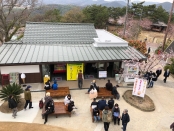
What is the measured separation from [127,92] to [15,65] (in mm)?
9819

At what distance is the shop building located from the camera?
1428 cm

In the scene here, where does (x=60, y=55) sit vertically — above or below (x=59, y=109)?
above

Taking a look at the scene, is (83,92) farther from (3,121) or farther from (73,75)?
(3,121)

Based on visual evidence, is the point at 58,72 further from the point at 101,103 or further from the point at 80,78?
the point at 101,103

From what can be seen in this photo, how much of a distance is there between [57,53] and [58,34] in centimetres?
530

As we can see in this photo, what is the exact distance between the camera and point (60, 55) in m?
15.2

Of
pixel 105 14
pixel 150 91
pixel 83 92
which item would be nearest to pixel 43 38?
pixel 83 92

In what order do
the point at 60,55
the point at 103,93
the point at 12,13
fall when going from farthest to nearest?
the point at 12,13 → the point at 60,55 → the point at 103,93

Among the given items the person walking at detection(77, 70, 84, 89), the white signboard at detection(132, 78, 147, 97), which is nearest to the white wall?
the person walking at detection(77, 70, 84, 89)

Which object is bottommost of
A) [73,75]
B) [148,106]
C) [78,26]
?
[148,106]

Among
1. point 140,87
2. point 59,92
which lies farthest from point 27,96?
point 140,87

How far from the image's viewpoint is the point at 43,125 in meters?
9.61

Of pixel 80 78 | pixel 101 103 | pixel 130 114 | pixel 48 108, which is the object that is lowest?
pixel 130 114

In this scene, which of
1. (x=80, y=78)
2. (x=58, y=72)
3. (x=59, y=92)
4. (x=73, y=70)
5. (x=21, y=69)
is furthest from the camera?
(x=58, y=72)
